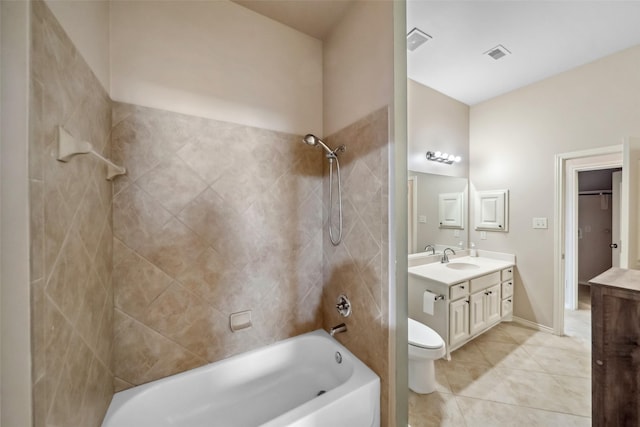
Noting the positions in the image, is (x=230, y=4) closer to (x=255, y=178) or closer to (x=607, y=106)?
(x=255, y=178)

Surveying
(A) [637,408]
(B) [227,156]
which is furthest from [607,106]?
(B) [227,156]

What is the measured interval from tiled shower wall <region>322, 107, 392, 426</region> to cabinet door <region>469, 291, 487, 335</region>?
1450 mm

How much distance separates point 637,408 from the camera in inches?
37.0

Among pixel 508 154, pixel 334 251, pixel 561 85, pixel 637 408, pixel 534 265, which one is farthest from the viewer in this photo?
pixel 508 154

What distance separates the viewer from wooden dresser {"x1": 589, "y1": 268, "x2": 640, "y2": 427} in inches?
37.5

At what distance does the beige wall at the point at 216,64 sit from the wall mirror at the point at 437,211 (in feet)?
4.63

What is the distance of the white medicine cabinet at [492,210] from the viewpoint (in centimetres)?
277

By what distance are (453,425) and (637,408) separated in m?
0.88

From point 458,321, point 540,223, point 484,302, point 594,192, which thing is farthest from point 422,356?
point 594,192

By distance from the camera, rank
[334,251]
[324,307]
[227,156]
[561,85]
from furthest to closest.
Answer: [561,85] → [324,307] → [334,251] → [227,156]

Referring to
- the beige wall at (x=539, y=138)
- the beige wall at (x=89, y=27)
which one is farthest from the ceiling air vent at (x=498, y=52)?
the beige wall at (x=89, y=27)

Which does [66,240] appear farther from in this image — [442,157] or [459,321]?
[442,157]

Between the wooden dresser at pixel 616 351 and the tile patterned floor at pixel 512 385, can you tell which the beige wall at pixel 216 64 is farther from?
the tile patterned floor at pixel 512 385

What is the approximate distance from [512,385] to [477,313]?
58 centimetres
